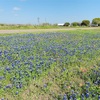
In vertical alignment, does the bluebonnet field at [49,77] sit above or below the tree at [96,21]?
above

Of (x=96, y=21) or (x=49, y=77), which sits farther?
(x=96, y=21)

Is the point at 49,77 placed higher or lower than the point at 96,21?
higher

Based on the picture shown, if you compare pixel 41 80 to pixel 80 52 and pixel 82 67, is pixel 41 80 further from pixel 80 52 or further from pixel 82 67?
pixel 80 52

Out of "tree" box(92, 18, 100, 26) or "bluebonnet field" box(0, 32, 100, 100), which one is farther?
"tree" box(92, 18, 100, 26)

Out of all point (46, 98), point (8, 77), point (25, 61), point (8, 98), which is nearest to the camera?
point (8, 98)

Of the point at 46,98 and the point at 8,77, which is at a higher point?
the point at 8,77

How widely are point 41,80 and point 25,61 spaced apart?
1351mm

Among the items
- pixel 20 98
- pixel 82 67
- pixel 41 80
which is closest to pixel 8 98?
pixel 20 98

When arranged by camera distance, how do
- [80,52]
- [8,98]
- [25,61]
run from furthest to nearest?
[80,52] → [25,61] → [8,98]

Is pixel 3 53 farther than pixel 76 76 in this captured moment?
Yes

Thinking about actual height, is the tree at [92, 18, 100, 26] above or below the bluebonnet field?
below

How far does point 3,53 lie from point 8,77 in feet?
8.83

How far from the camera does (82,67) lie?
785cm

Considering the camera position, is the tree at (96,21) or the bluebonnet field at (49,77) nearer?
the bluebonnet field at (49,77)
